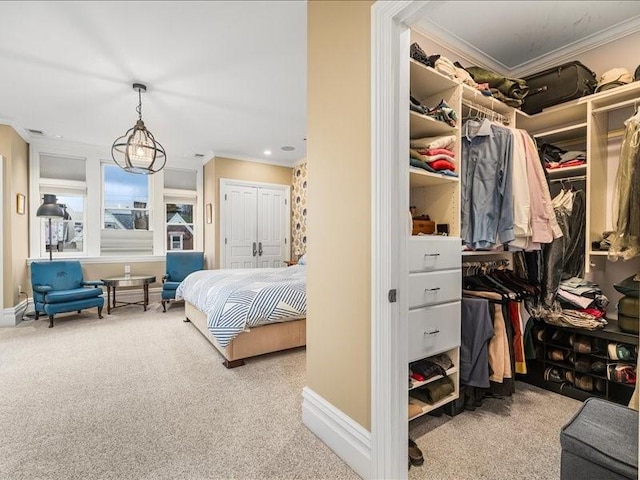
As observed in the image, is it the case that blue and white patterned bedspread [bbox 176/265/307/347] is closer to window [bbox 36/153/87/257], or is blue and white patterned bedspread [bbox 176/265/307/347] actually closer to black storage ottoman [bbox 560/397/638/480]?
black storage ottoman [bbox 560/397/638/480]

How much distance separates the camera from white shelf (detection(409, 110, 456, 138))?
72.1 inches

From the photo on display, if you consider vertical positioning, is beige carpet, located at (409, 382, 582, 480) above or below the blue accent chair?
below

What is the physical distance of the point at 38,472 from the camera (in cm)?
158

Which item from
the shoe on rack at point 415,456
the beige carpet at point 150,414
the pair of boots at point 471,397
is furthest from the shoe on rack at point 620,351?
the beige carpet at point 150,414

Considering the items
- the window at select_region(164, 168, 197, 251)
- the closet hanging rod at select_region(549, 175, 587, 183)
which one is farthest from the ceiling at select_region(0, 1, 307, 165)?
the closet hanging rod at select_region(549, 175, 587, 183)

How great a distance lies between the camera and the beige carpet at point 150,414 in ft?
5.31

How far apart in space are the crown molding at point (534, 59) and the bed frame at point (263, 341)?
2676 millimetres

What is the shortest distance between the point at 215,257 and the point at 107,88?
3.11 m

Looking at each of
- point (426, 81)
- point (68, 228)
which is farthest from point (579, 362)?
point (68, 228)

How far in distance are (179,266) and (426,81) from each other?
4.76 meters

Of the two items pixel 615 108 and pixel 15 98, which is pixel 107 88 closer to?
pixel 15 98

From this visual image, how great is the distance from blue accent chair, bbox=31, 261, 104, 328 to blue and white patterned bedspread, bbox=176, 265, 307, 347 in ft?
5.77

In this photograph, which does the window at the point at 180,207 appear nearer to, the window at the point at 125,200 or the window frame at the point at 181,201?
the window frame at the point at 181,201

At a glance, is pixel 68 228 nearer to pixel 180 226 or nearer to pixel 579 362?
pixel 180 226
